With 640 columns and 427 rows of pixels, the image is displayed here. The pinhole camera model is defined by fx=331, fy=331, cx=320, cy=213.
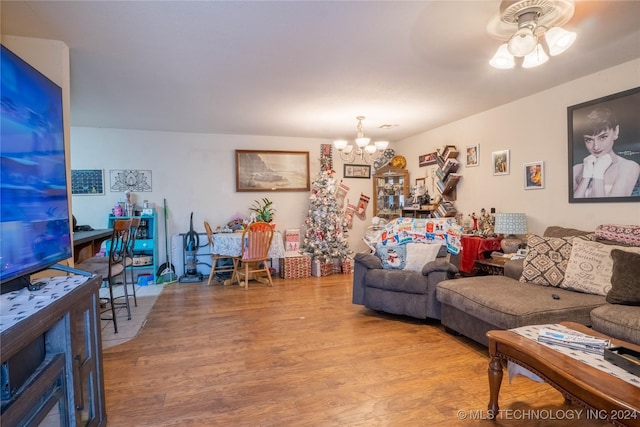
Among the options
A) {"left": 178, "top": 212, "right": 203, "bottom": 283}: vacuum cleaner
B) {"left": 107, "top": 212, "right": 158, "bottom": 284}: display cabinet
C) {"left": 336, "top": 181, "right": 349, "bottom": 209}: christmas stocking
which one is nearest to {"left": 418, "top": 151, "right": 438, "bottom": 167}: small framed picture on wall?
{"left": 336, "top": 181, "right": 349, "bottom": 209}: christmas stocking

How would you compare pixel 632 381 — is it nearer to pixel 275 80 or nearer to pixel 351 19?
pixel 351 19

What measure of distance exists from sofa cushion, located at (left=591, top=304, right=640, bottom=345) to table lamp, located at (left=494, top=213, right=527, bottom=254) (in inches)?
54.1

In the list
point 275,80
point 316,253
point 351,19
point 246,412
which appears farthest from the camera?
point 316,253

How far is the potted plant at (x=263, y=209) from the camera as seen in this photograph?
553 cm

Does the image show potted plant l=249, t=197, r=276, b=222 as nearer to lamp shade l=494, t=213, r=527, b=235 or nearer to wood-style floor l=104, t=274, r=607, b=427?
wood-style floor l=104, t=274, r=607, b=427

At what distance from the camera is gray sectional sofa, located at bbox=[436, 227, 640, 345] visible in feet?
6.69

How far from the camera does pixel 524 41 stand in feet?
5.88

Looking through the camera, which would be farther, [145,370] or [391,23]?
[145,370]

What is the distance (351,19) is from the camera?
2.12 metres

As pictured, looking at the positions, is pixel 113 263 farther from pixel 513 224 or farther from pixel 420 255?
pixel 513 224

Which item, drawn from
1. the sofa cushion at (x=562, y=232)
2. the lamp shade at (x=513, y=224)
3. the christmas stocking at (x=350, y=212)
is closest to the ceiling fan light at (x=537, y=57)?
the sofa cushion at (x=562, y=232)

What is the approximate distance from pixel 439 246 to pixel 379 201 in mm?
2796

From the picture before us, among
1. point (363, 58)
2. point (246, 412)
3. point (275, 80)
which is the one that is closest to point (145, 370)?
point (246, 412)

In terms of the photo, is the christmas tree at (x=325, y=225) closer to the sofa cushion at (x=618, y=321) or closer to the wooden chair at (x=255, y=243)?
the wooden chair at (x=255, y=243)
